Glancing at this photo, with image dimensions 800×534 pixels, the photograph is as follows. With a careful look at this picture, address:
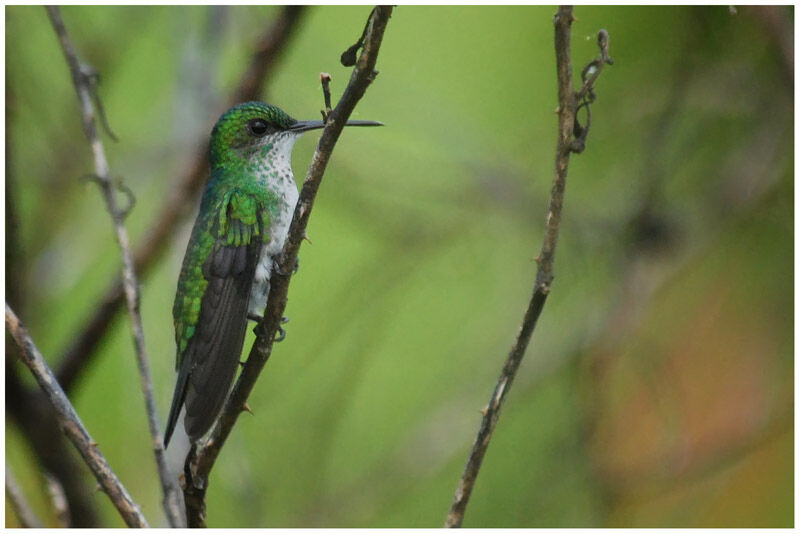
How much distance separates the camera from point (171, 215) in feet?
7.09

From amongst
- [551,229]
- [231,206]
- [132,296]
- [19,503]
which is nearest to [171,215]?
[231,206]

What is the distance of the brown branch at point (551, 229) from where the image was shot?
1.00 m

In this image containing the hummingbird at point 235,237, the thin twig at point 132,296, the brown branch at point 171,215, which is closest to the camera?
the thin twig at point 132,296

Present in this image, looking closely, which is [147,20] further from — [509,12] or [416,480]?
[416,480]

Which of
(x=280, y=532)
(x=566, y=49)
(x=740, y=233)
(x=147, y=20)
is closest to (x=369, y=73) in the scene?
(x=566, y=49)

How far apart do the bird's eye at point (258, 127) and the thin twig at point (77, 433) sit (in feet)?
1.95

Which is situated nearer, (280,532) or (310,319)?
(280,532)

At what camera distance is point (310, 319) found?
7.24 ft

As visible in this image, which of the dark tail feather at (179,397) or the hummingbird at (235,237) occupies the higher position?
the hummingbird at (235,237)

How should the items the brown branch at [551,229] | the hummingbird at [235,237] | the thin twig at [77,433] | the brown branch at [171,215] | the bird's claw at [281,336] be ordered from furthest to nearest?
the brown branch at [171,215], the hummingbird at [235,237], the bird's claw at [281,336], the thin twig at [77,433], the brown branch at [551,229]

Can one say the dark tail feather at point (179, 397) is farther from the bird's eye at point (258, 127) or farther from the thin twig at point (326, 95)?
the thin twig at point (326, 95)

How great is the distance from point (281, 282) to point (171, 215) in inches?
41.4

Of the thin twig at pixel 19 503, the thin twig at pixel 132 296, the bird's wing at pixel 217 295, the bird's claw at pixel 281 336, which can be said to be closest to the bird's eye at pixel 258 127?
the bird's wing at pixel 217 295

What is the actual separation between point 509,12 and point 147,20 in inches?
40.0
